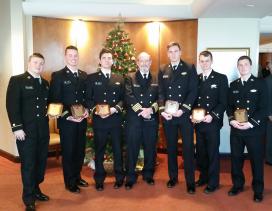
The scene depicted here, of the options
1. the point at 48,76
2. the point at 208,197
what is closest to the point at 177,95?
the point at 208,197

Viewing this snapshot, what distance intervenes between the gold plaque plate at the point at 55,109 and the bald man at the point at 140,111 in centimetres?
89

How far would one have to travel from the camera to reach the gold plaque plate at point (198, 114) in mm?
3980

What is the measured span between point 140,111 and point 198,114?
70 cm

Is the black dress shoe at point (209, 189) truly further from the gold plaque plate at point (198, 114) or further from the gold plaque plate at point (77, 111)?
the gold plaque plate at point (77, 111)

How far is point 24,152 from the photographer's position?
140 inches

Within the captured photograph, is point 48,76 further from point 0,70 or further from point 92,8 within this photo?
point 92,8

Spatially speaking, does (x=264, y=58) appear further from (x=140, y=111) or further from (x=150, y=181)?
(x=140, y=111)

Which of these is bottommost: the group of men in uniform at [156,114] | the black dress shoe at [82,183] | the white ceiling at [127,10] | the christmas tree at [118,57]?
the black dress shoe at [82,183]

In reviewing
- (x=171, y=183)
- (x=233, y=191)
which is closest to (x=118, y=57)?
(x=171, y=183)

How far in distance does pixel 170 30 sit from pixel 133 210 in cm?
361

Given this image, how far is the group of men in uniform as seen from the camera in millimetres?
3916

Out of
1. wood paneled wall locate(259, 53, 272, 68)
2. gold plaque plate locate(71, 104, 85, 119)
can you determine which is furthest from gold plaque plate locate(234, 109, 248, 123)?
wood paneled wall locate(259, 53, 272, 68)

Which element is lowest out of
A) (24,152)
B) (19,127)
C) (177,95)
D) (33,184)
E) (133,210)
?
(133,210)

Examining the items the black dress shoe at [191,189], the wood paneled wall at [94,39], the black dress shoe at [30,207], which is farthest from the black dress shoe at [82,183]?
the wood paneled wall at [94,39]
